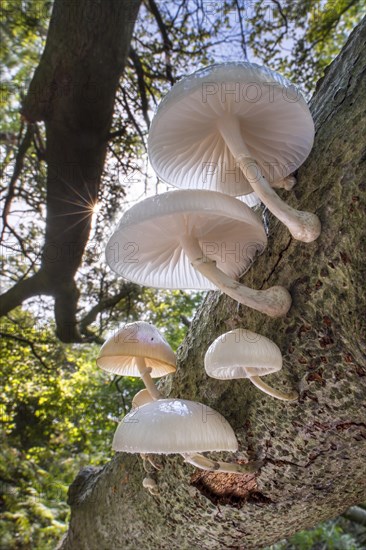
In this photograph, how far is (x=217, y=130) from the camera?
993mm

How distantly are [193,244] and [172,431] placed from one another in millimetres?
438

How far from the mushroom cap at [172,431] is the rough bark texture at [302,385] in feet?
0.50

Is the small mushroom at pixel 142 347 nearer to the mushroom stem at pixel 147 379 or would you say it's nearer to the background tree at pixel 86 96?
the mushroom stem at pixel 147 379

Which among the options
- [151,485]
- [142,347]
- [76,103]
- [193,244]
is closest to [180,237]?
[193,244]

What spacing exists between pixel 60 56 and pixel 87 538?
2647 mm

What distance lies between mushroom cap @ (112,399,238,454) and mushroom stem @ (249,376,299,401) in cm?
14

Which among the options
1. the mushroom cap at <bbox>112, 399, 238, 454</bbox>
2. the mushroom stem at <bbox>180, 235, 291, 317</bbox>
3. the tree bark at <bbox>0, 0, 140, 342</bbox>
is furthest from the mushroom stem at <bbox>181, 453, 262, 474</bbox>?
the tree bark at <bbox>0, 0, 140, 342</bbox>

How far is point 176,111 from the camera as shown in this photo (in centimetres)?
86

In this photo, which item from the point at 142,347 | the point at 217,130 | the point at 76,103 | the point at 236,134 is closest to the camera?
the point at 236,134

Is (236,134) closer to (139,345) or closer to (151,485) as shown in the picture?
(139,345)

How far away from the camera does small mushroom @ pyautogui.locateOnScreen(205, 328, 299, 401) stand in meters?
0.77

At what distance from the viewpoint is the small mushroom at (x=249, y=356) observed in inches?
30.4

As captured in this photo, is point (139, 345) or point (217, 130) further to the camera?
point (139, 345)

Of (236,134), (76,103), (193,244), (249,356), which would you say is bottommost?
(249,356)
